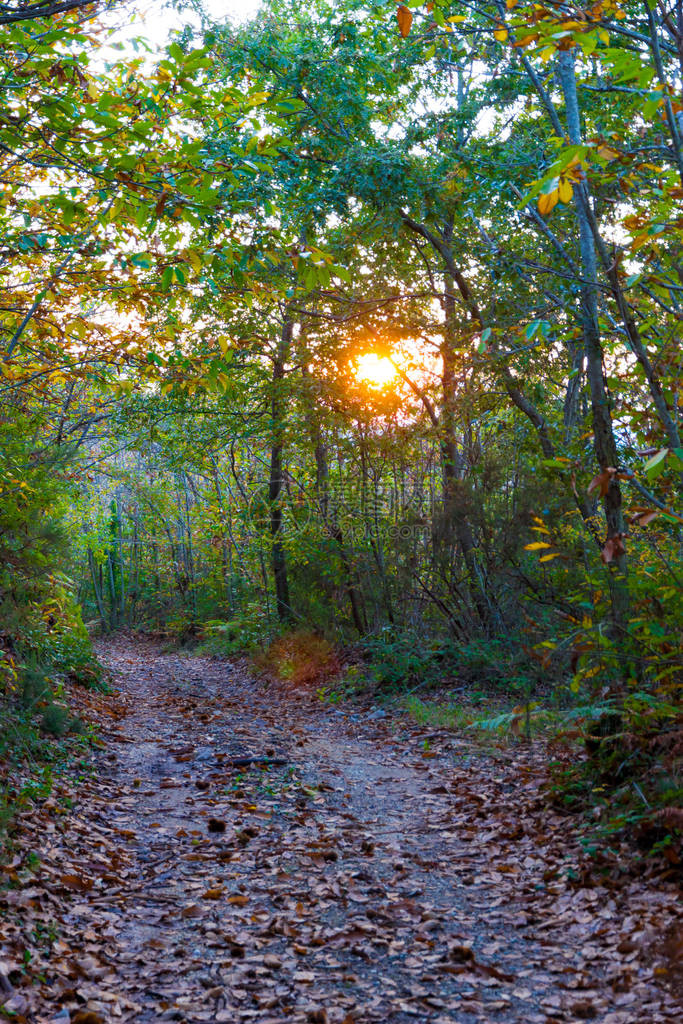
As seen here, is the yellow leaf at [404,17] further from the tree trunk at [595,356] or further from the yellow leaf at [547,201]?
the tree trunk at [595,356]

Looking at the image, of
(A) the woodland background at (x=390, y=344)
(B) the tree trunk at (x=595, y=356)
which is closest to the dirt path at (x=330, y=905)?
(A) the woodland background at (x=390, y=344)

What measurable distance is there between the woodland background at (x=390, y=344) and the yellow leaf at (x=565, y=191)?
2 cm

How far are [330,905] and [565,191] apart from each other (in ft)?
13.3

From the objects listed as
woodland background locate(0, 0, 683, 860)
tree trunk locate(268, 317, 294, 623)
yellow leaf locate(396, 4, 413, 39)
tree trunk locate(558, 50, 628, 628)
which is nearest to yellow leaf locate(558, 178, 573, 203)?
woodland background locate(0, 0, 683, 860)

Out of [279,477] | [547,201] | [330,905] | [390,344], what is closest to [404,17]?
[547,201]

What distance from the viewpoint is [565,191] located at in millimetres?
3262

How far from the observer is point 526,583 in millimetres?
9883

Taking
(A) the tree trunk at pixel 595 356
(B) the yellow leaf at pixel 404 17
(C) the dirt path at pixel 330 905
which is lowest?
(C) the dirt path at pixel 330 905

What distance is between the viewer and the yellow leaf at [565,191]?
322cm

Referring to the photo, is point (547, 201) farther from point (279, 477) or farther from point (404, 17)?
point (279, 477)

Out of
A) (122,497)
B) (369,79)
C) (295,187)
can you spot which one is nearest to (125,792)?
(295,187)

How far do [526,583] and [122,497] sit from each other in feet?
108

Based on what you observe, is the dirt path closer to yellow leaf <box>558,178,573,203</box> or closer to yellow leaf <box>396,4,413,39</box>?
yellow leaf <box>558,178,573,203</box>

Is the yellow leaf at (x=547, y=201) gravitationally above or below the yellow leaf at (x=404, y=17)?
below
